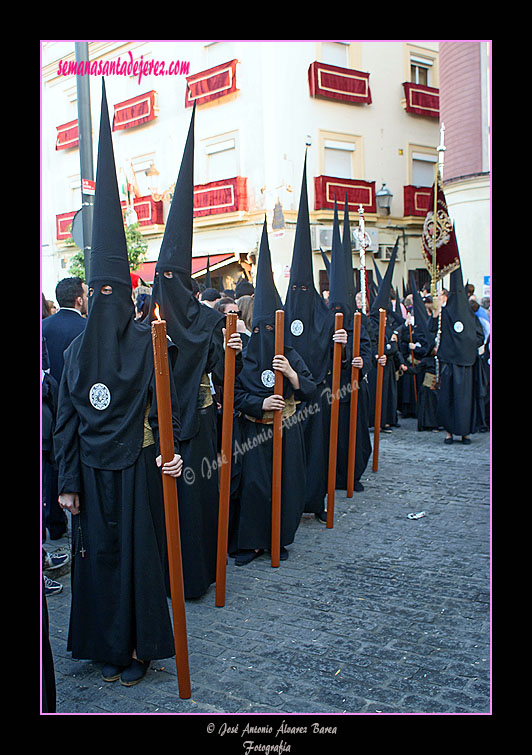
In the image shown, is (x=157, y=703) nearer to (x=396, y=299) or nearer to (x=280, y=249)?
(x=396, y=299)

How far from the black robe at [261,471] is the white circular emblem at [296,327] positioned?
89 cm

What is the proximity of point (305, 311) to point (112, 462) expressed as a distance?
3.17 m

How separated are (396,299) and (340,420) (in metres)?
5.71

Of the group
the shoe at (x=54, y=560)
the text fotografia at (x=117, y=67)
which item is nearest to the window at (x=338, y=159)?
the text fotografia at (x=117, y=67)

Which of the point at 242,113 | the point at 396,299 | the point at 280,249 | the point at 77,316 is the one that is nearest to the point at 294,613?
the point at 77,316

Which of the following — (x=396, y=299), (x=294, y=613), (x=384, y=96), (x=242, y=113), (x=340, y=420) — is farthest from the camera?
(x=384, y=96)

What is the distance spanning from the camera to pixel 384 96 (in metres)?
22.0

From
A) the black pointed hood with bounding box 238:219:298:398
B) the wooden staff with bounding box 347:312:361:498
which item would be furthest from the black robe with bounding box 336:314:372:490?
the black pointed hood with bounding box 238:219:298:398

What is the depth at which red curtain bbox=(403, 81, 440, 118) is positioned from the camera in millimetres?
22094

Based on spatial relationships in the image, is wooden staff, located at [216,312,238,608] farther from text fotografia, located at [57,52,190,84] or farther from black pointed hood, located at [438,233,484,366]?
black pointed hood, located at [438,233,484,366]

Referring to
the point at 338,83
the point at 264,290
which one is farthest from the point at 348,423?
the point at 338,83

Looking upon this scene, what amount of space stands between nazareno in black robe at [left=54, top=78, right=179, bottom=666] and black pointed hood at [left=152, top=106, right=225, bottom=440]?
2.80ft

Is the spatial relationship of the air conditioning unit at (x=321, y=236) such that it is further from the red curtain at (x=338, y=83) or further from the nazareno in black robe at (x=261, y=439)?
the nazareno in black robe at (x=261, y=439)

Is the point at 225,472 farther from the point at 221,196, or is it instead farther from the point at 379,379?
the point at 221,196
